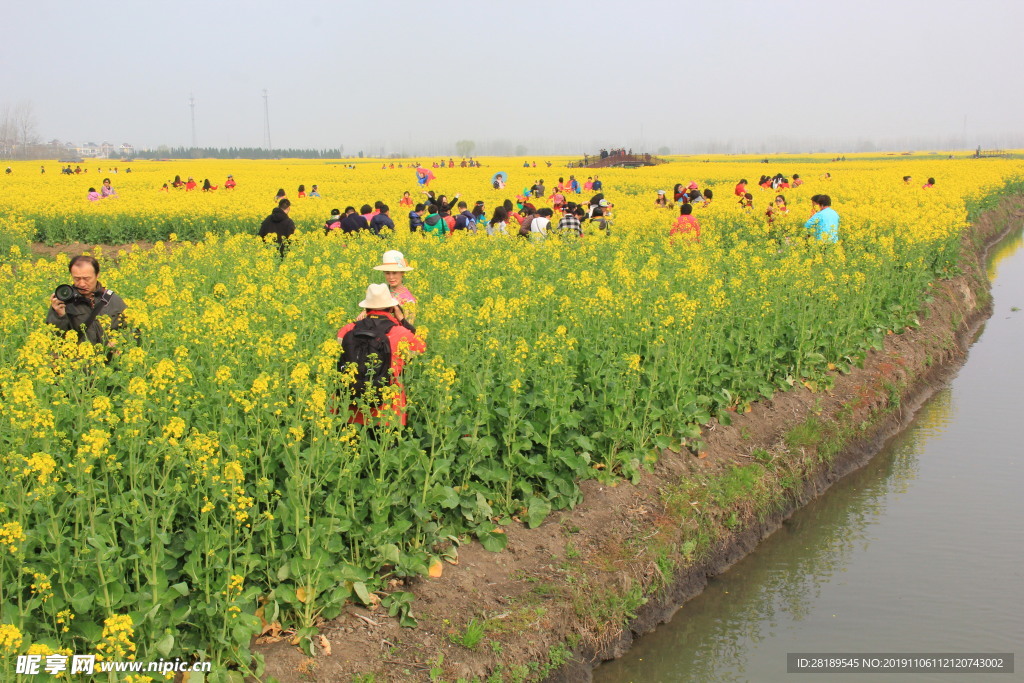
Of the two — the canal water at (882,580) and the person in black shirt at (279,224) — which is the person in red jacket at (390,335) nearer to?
the canal water at (882,580)

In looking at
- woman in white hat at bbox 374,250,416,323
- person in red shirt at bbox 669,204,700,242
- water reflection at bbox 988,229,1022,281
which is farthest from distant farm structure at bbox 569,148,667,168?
woman in white hat at bbox 374,250,416,323

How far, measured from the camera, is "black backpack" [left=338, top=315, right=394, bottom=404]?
6.81 metres

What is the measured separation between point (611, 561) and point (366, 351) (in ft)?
8.50

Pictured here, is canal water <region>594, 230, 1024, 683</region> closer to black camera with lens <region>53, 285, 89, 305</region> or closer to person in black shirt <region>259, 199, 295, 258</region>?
black camera with lens <region>53, 285, 89, 305</region>

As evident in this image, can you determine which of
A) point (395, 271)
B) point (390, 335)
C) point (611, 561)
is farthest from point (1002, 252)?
point (390, 335)

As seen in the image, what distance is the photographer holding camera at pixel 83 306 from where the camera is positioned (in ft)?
26.0

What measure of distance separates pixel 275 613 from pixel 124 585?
885 millimetres

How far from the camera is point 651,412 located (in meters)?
8.84

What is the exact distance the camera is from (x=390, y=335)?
7.08 m

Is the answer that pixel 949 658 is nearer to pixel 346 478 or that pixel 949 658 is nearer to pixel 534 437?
pixel 534 437

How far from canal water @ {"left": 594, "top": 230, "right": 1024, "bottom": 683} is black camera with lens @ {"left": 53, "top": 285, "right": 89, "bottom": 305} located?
5.16 m

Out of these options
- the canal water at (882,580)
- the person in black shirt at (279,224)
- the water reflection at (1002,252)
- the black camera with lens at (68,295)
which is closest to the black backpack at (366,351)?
the black camera with lens at (68,295)

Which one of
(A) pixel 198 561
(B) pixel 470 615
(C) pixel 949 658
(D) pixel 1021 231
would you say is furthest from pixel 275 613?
(D) pixel 1021 231

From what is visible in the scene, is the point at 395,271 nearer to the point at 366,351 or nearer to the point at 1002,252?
the point at 366,351
